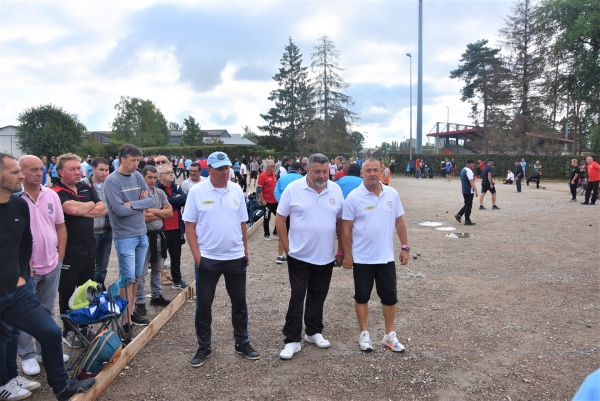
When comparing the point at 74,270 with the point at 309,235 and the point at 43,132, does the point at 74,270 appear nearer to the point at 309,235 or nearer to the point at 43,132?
the point at 309,235

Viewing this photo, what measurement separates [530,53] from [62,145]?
46525mm

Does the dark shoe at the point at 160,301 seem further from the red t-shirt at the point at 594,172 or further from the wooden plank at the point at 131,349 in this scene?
the red t-shirt at the point at 594,172

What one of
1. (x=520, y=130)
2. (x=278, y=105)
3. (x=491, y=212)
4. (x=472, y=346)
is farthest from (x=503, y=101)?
(x=472, y=346)

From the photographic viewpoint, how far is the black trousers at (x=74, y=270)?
4.22 meters

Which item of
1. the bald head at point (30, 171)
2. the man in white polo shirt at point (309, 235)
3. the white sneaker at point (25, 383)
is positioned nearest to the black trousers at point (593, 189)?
the man in white polo shirt at point (309, 235)

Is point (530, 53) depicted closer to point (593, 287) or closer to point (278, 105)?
point (278, 105)

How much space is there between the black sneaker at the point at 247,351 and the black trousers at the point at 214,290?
44 millimetres

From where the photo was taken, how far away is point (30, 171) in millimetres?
3705

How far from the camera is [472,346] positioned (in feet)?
14.8

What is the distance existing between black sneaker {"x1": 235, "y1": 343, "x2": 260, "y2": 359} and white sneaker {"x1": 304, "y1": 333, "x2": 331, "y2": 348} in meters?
0.62

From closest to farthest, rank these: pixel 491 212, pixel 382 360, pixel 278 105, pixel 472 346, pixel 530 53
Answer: pixel 382 360 → pixel 472 346 → pixel 491 212 → pixel 530 53 → pixel 278 105

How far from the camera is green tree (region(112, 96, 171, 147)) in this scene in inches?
3147

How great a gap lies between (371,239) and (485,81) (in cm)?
4977

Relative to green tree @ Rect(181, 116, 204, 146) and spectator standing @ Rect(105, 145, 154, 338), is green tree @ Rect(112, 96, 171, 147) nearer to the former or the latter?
green tree @ Rect(181, 116, 204, 146)
